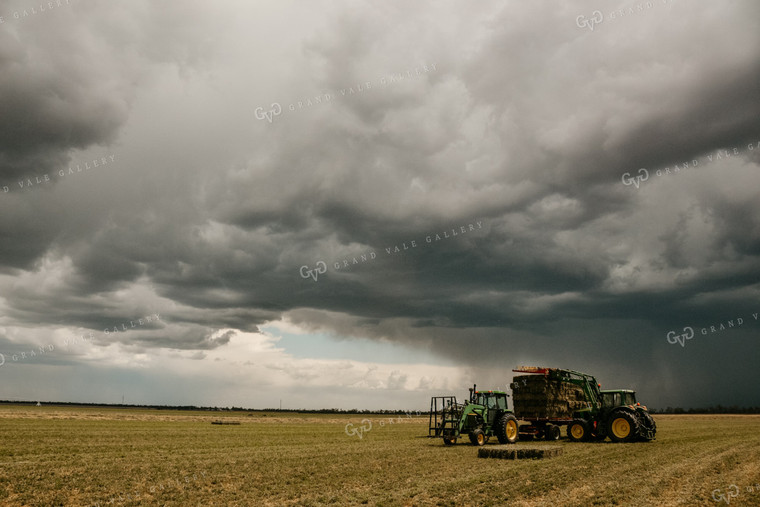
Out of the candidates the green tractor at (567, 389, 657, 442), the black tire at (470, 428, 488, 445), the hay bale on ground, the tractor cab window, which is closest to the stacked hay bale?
the green tractor at (567, 389, 657, 442)

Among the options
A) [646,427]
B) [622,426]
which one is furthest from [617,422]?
[646,427]

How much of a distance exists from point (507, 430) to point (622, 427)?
5.94m

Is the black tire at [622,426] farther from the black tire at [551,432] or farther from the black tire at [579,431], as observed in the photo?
the black tire at [551,432]

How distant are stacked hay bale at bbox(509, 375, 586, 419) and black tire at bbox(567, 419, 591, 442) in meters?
1.44

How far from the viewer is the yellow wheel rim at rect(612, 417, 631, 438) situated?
2659 centimetres

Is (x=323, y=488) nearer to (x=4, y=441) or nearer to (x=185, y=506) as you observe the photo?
Answer: (x=185, y=506)

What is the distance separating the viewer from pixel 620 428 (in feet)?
88.0

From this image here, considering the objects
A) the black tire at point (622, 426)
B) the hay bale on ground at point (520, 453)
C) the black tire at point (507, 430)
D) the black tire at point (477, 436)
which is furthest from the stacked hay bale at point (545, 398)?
the hay bale on ground at point (520, 453)

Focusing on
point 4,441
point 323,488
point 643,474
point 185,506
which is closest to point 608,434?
point 643,474

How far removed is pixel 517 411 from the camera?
3120cm

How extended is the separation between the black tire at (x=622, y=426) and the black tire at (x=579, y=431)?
57.4 inches

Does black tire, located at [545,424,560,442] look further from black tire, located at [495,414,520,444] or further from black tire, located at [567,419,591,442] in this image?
black tire, located at [495,414,520,444]

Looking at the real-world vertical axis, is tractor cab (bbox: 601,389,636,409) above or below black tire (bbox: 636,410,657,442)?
above

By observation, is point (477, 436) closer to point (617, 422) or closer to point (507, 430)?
point (507, 430)
